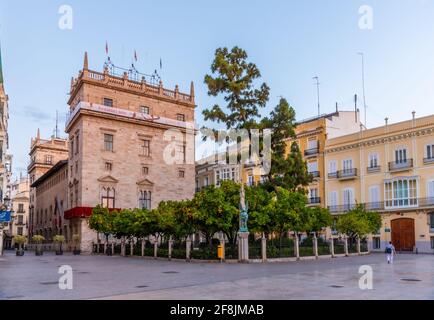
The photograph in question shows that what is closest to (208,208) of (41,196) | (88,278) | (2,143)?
(88,278)

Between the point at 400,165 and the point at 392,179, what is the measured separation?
153 cm

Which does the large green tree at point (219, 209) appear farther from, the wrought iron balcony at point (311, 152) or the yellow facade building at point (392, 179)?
the wrought iron balcony at point (311, 152)

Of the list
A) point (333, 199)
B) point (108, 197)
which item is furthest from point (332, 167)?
point (108, 197)

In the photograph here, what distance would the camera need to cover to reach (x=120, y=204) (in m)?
49.2

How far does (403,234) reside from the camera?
43.5 meters

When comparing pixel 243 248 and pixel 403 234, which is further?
pixel 403 234

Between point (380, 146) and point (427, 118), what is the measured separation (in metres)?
5.46

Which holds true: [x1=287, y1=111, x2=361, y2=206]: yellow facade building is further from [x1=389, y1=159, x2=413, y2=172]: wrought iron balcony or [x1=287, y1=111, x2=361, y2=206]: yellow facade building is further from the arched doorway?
the arched doorway

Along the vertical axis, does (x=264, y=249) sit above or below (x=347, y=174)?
below

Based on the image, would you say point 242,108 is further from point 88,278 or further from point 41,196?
point 41,196

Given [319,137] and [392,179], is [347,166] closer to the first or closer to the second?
[319,137]

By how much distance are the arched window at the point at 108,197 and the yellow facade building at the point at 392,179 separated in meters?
22.6

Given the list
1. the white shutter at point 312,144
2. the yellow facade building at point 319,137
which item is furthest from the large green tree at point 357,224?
the white shutter at point 312,144

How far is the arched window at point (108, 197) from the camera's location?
1890 inches
